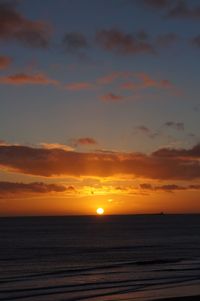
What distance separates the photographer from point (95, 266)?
2842 inches

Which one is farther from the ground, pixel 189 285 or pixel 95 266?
pixel 95 266

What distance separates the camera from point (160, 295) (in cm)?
4566

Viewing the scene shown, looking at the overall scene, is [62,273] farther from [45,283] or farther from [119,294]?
[119,294]

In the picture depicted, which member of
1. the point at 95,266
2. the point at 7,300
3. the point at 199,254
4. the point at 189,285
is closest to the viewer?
the point at 7,300

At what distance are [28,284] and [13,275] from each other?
866 cm

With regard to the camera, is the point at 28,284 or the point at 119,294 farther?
the point at 28,284

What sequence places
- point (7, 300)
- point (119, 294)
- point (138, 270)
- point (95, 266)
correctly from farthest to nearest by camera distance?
point (95, 266) → point (138, 270) → point (119, 294) → point (7, 300)

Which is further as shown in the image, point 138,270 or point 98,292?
point 138,270

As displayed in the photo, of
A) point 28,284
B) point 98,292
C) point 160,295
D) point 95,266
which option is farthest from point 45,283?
point 95,266

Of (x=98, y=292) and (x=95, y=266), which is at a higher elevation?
(x=95, y=266)

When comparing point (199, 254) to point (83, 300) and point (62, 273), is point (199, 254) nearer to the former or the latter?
point (62, 273)

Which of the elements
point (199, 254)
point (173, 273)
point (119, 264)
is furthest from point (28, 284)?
point (199, 254)

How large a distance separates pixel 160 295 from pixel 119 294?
3603mm

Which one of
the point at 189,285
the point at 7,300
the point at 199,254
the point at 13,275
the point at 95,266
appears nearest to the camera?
the point at 7,300
